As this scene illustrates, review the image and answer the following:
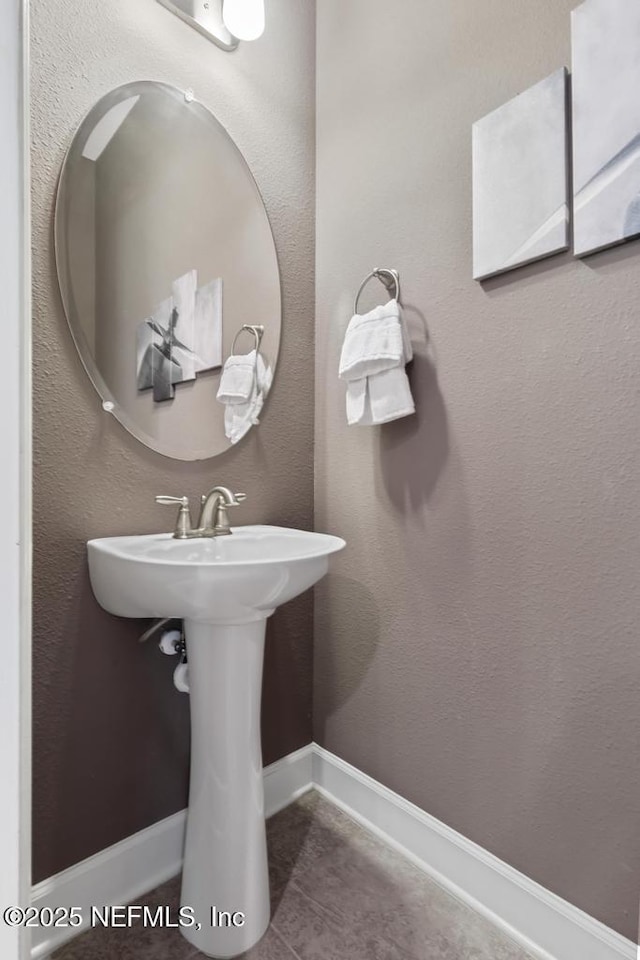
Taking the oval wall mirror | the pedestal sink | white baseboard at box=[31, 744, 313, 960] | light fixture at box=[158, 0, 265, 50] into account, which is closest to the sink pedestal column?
the pedestal sink

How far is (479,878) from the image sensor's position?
114 centimetres

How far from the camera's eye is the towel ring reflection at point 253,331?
4.54 ft

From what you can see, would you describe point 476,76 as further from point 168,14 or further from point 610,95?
point 168,14

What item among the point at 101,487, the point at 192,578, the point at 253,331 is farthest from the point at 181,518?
the point at 253,331

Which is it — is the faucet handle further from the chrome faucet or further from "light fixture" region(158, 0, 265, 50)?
"light fixture" region(158, 0, 265, 50)

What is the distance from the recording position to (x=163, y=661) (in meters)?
1.24

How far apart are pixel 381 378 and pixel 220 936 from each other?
51.4 inches

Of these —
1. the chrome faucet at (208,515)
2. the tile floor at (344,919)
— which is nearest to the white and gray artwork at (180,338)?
the chrome faucet at (208,515)

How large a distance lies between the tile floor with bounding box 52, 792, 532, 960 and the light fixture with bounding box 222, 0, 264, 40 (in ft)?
7.23

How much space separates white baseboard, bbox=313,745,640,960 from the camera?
3.19ft

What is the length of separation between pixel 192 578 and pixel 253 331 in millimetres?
816

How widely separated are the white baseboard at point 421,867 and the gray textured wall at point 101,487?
0.05 m

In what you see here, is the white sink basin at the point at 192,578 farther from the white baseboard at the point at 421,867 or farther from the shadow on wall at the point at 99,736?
the white baseboard at the point at 421,867

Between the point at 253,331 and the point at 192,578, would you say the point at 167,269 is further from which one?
the point at 192,578
